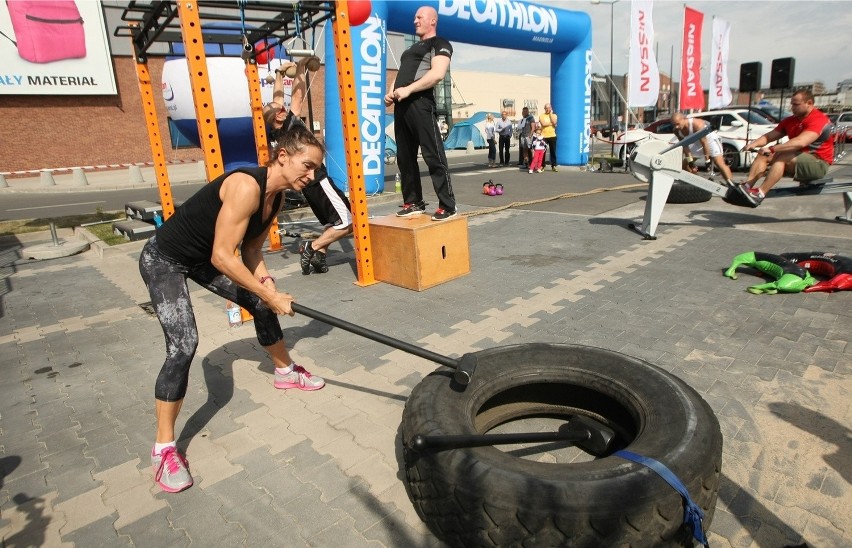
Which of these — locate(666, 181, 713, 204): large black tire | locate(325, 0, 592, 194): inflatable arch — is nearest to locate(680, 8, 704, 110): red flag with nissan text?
locate(325, 0, 592, 194): inflatable arch

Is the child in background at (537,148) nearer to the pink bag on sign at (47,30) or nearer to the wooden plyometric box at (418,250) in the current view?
the wooden plyometric box at (418,250)

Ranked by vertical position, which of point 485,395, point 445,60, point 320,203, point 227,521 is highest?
point 445,60

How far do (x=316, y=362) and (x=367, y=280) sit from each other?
68.3 inches

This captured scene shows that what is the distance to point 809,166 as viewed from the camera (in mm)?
6223

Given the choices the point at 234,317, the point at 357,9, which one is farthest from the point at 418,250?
the point at 357,9

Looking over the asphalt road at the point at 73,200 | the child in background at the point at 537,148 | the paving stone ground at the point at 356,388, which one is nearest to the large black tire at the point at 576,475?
the paving stone ground at the point at 356,388

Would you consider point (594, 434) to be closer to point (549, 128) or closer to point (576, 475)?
point (576, 475)

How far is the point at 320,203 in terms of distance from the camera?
559 centimetres

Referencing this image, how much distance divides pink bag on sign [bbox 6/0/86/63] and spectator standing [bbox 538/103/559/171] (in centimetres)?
2076

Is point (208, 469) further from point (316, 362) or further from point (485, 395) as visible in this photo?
point (485, 395)

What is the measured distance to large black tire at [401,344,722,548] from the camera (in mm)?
1589

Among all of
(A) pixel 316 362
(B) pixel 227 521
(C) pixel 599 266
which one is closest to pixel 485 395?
(B) pixel 227 521

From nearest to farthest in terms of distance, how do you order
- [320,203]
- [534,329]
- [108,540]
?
[108,540], [534,329], [320,203]

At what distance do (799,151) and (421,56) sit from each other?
4.96 meters
